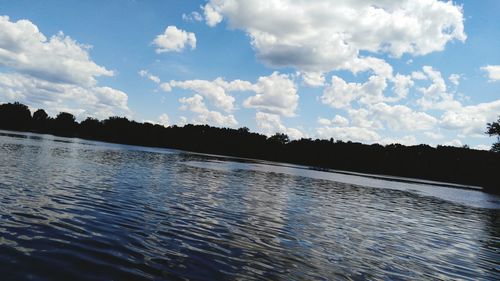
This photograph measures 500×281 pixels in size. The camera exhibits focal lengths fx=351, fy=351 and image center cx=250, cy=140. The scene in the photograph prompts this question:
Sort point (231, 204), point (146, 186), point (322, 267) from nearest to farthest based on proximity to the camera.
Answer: point (322, 267) < point (231, 204) < point (146, 186)

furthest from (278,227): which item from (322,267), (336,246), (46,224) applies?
(46,224)

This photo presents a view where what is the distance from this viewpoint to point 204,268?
48.3ft

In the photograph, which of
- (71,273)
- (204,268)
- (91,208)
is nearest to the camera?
(71,273)

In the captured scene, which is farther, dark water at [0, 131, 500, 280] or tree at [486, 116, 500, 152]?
tree at [486, 116, 500, 152]

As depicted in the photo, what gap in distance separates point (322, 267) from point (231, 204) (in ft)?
55.5

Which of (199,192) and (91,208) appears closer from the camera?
(91,208)

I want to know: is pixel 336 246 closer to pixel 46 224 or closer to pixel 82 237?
pixel 82 237

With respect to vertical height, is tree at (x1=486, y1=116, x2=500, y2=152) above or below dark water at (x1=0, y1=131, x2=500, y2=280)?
above

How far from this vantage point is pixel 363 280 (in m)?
15.7

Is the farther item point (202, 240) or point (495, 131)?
point (495, 131)

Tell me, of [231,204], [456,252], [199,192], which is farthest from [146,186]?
[456,252]

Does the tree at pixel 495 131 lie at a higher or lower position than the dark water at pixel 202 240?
higher

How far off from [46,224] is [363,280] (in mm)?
15963

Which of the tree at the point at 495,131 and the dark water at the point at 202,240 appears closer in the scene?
the dark water at the point at 202,240
